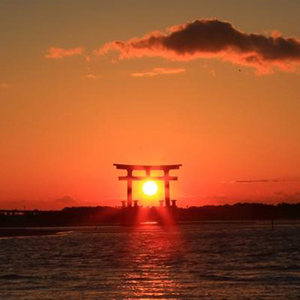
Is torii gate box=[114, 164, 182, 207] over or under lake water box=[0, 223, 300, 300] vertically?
over

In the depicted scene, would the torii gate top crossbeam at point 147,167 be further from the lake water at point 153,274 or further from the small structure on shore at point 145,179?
the lake water at point 153,274

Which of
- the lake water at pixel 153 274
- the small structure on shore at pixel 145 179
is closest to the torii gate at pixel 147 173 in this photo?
the small structure on shore at pixel 145 179

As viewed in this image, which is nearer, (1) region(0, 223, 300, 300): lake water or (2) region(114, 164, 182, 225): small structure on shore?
(1) region(0, 223, 300, 300): lake water

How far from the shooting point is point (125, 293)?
2252 centimetres

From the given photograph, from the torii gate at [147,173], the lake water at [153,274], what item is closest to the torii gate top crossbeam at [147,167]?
the torii gate at [147,173]

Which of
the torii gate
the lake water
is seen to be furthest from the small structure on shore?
the lake water

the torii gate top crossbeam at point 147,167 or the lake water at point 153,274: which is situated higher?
the torii gate top crossbeam at point 147,167

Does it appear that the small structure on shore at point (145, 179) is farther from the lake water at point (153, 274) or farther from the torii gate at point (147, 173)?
the lake water at point (153, 274)

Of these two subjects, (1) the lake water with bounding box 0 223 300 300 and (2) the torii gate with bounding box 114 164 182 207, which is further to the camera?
(2) the torii gate with bounding box 114 164 182 207

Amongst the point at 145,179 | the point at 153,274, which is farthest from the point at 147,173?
the point at 153,274

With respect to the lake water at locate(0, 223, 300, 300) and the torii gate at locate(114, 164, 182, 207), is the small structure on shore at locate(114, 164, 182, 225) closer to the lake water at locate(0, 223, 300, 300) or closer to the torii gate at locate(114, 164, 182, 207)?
the torii gate at locate(114, 164, 182, 207)

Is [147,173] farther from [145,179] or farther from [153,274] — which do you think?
[153,274]

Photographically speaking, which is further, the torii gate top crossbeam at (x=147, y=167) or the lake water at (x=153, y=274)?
the torii gate top crossbeam at (x=147, y=167)

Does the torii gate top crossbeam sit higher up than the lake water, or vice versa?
the torii gate top crossbeam
